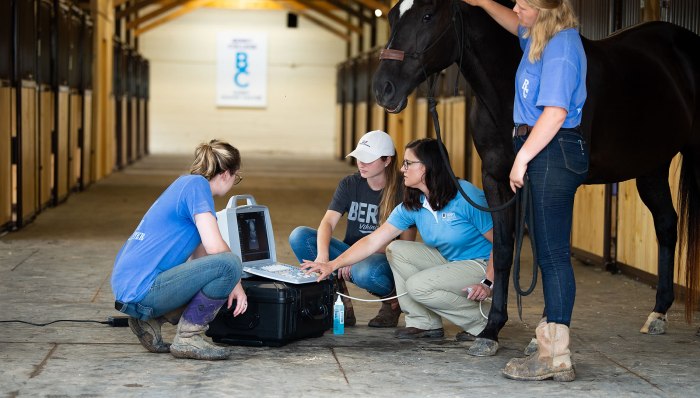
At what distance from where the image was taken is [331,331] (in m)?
4.77

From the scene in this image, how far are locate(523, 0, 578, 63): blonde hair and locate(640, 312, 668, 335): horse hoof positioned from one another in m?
1.78

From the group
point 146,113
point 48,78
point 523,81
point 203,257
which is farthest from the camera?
point 146,113

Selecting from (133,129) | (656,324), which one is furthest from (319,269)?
(133,129)

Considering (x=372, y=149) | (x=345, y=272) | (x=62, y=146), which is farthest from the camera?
(x=62, y=146)

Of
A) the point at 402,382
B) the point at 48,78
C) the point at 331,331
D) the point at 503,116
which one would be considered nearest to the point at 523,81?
the point at 503,116

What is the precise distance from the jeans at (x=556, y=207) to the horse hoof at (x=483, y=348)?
52 centimetres

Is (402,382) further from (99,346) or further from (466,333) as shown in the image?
(99,346)

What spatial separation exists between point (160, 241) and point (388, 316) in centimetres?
131

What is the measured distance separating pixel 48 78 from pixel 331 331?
23.0 ft

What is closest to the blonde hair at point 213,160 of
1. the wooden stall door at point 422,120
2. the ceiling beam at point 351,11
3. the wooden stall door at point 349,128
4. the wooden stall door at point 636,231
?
the wooden stall door at point 636,231

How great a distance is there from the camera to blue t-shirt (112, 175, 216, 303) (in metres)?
4.02

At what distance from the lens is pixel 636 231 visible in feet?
22.0

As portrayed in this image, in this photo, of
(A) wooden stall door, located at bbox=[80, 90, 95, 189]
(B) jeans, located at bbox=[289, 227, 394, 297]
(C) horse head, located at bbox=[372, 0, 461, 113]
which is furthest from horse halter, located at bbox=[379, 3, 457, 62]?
(A) wooden stall door, located at bbox=[80, 90, 95, 189]

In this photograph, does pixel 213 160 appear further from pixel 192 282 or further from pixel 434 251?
pixel 434 251
